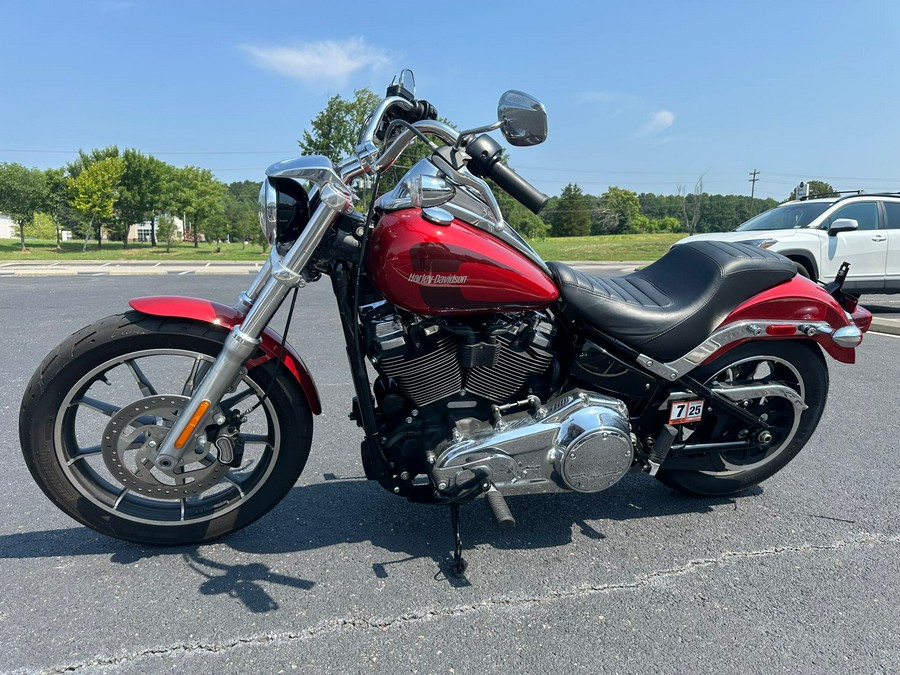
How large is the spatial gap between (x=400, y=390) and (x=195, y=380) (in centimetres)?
84

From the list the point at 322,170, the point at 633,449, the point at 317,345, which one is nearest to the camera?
the point at 322,170

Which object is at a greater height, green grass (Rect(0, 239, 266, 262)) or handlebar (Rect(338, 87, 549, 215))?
handlebar (Rect(338, 87, 549, 215))

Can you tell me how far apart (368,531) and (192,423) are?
0.90 m

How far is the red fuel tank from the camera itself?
2.05 meters

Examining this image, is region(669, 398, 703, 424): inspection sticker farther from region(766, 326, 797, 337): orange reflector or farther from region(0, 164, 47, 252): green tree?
region(0, 164, 47, 252): green tree

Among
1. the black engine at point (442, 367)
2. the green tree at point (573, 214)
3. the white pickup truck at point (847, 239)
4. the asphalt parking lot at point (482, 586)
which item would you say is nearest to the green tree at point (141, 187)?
the white pickup truck at point (847, 239)

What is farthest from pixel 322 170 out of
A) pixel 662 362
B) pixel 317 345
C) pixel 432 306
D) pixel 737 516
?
pixel 317 345

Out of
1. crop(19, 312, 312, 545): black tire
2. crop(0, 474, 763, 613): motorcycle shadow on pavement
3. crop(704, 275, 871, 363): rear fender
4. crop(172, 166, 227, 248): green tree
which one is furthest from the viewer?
crop(172, 166, 227, 248): green tree

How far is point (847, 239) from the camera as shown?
8.31 metres

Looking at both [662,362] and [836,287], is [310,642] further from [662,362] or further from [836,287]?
[836,287]

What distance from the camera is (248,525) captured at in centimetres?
249

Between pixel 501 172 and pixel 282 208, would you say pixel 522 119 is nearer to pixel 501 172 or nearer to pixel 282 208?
pixel 501 172

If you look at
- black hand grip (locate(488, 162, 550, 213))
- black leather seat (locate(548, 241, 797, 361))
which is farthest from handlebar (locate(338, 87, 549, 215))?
black leather seat (locate(548, 241, 797, 361))

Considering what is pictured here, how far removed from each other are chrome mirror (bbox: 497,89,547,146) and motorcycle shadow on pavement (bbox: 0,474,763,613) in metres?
1.66
